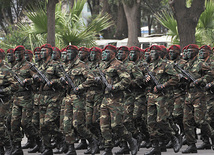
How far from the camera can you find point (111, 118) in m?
8.88

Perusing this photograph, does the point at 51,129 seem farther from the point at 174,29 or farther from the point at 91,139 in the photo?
the point at 174,29

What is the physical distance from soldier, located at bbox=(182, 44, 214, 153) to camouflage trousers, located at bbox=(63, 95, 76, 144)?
87.6 inches

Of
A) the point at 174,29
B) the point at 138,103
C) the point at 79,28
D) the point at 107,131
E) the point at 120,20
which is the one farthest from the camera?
the point at 120,20

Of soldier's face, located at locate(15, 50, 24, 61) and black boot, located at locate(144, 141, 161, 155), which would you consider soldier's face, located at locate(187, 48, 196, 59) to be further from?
soldier's face, located at locate(15, 50, 24, 61)

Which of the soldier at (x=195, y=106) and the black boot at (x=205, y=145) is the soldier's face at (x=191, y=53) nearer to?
the soldier at (x=195, y=106)

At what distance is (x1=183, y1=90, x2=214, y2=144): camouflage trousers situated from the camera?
959cm

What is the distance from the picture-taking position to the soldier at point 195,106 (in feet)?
31.5

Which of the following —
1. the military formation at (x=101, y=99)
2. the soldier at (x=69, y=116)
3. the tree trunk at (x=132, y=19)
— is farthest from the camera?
the tree trunk at (x=132, y=19)

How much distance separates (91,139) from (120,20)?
2434cm

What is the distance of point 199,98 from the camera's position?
9.66 metres

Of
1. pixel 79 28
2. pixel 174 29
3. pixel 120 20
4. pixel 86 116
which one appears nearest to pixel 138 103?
pixel 86 116

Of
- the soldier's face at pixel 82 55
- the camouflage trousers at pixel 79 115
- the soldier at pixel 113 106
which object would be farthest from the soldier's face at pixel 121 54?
the camouflage trousers at pixel 79 115

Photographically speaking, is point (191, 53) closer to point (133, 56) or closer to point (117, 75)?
point (133, 56)

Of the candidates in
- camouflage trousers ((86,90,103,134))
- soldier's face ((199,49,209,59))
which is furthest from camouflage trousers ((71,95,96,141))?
soldier's face ((199,49,209,59))
